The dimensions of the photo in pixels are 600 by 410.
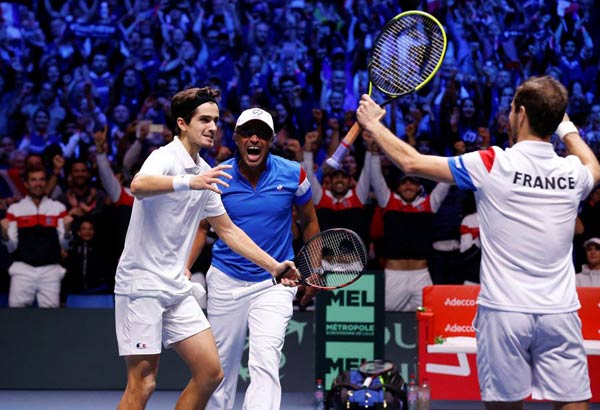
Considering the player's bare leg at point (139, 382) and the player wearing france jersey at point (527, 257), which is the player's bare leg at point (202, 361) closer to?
the player's bare leg at point (139, 382)

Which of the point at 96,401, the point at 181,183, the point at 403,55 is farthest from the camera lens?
the point at 96,401

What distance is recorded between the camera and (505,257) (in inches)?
158

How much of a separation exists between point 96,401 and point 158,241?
425 centimetres

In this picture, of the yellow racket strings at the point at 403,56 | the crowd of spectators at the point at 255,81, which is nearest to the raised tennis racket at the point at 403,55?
the yellow racket strings at the point at 403,56

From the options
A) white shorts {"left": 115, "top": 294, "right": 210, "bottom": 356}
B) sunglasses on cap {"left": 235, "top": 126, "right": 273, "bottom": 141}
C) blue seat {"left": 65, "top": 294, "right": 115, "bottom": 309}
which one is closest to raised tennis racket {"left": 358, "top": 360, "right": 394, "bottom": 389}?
sunglasses on cap {"left": 235, "top": 126, "right": 273, "bottom": 141}

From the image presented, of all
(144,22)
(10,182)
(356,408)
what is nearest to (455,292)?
(356,408)

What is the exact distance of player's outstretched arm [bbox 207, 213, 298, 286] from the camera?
535 centimetres

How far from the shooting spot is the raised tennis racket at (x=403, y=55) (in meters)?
5.16

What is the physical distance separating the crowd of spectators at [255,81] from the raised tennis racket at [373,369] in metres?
2.27

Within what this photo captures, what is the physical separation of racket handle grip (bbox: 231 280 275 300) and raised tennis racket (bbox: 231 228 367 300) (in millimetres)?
261

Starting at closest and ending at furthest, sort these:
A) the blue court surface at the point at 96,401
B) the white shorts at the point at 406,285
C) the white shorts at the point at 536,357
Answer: the white shorts at the point at 536,357 < the blue court surface at the point at 96,401 < the white shorts at the point at 406,285

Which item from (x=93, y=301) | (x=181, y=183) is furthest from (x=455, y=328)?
(x=181, y=183)

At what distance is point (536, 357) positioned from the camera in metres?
4.00

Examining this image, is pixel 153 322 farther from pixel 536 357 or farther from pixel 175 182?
pixel 536 357
